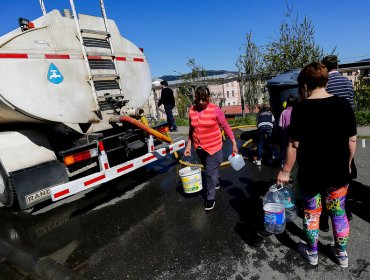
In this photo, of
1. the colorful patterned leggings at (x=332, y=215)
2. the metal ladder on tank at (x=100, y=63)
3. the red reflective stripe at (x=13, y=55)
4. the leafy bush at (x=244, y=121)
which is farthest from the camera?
the leafy bush at (x=244, y=121)

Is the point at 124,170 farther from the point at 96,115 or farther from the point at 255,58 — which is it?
the point at 255,58

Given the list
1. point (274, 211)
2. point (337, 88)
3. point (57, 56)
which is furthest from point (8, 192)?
point (337, 88)

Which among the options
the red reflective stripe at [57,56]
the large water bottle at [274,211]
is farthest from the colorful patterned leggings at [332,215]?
the red reflective stripe at [57,56]

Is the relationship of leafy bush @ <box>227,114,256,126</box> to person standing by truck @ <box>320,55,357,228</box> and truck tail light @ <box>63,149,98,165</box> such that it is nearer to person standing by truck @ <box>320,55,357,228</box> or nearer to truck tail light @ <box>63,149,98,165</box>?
person standing by truck @ <box>320,55,357,228</box>

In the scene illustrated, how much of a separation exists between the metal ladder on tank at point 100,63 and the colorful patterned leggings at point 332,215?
362 centimetres

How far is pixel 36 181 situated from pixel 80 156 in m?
0.73

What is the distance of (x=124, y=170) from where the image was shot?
4.45 metres

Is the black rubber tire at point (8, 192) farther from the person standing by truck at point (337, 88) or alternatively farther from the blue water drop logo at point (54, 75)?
the person standing by truck at point (337, 88)

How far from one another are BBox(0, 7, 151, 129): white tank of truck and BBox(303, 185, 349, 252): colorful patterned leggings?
3625 millimetres

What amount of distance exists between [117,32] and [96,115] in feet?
5.68

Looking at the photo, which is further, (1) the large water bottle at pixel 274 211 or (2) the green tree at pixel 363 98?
(2) the green tree at pixel 363 98

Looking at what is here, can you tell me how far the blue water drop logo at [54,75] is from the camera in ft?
12.5

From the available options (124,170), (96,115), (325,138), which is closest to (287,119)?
(325,138)

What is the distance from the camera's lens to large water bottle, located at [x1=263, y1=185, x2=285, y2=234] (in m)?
2.64
